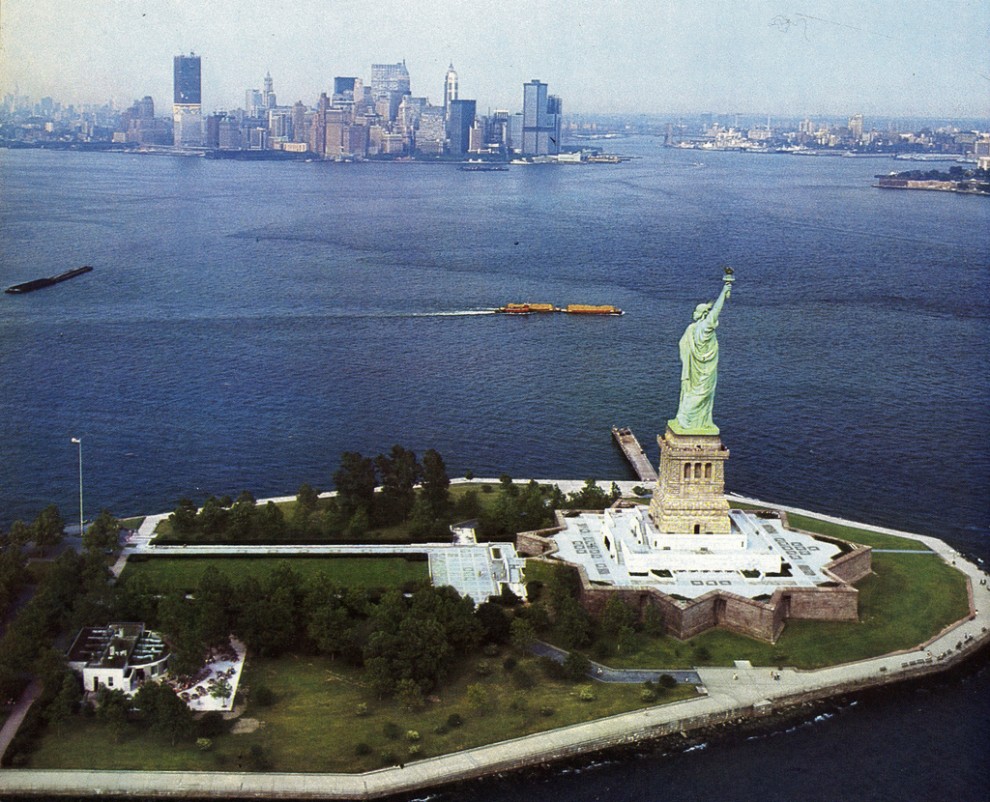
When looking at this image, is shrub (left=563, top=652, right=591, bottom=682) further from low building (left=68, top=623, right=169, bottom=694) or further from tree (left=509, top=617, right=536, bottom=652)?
low building (left=68, top=623, right=169, bottom=694)

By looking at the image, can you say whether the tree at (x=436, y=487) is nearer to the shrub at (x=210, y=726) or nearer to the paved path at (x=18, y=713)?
the shrub at (x=210, y=726)

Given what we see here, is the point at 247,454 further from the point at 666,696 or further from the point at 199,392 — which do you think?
the point at 666,696

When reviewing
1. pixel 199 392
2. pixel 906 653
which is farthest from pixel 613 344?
pixel 906 653

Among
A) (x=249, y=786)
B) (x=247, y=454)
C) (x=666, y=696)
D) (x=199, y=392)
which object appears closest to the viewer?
(x=249, y=786)

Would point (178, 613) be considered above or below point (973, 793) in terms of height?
above

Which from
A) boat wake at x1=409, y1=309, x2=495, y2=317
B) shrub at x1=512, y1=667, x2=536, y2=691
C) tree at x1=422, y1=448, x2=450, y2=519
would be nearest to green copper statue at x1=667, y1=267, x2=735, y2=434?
tree at x1=422, y1=448, x2=450, y2=519

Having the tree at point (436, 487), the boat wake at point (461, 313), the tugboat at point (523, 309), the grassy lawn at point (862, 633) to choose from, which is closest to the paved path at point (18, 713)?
the grassy lawn at point (862, 633)

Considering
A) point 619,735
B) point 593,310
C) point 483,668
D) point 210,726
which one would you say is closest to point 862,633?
point 619,735
